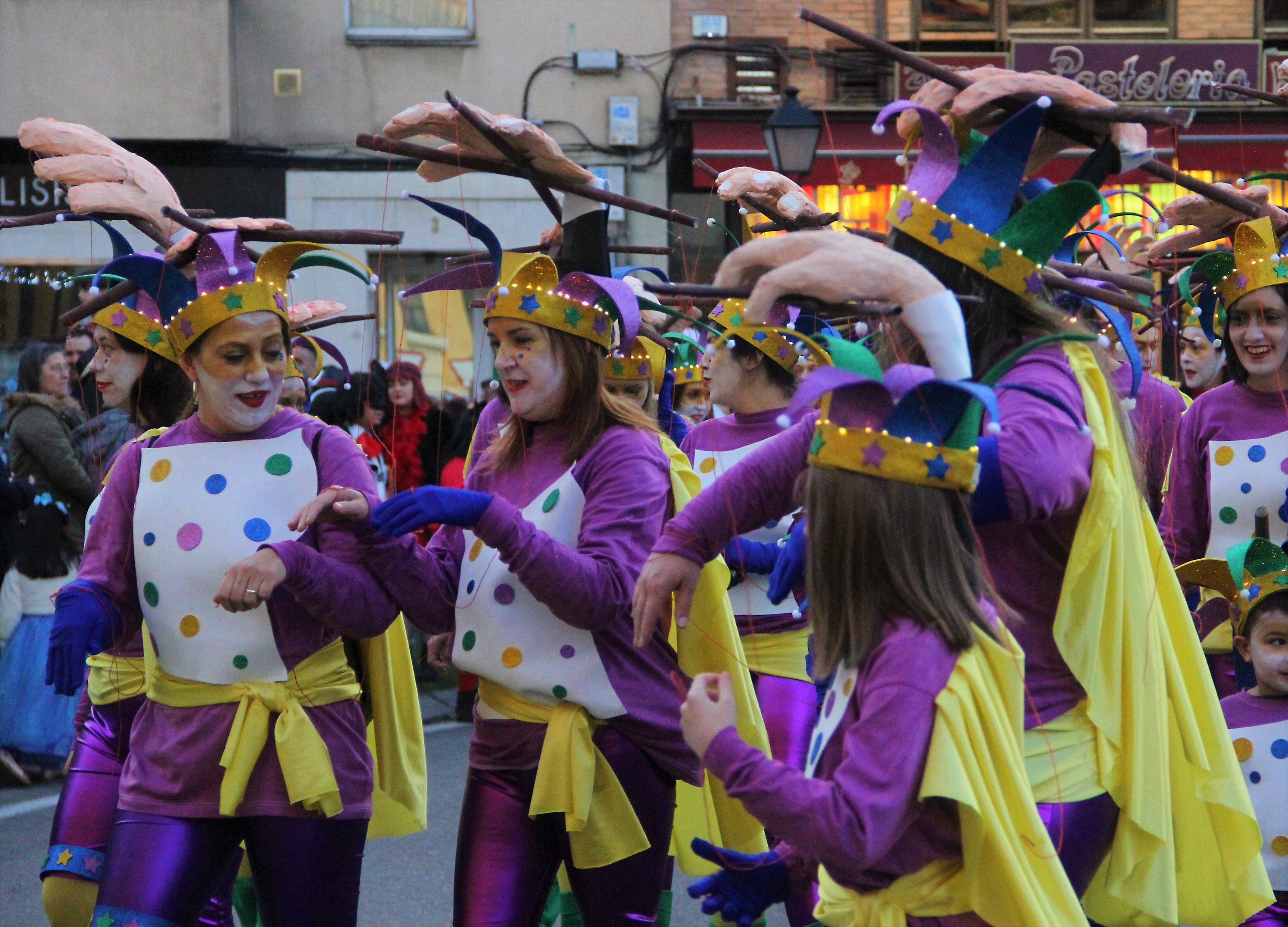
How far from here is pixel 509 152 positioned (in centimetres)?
377

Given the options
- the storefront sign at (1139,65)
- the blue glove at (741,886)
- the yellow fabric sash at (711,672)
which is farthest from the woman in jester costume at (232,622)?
the storefront sign at (1139,65)

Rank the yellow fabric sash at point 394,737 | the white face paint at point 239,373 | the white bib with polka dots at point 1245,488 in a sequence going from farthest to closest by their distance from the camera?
1. the white bib with polka dots at point 1245,488
2. the yellow fabric sash at point 394,737
3. the white face paint at point 239,373

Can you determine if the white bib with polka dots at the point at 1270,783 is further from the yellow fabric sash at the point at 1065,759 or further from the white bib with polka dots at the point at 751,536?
the yellow fabric sash at the point at 1065,759

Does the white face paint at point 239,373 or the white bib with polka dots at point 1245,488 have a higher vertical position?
the white face paint at point 239,373

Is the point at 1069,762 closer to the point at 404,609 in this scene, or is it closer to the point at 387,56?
the point at 404,609

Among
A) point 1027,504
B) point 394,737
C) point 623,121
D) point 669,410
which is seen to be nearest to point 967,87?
point 1027,504

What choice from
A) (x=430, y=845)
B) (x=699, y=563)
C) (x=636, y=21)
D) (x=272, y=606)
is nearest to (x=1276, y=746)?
(x=699, y=563)

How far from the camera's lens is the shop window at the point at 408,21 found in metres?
15.0

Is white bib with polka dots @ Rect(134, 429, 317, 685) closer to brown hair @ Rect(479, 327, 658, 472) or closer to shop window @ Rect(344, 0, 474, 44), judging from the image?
brown hair @ Rect(479, 327, 658, 472)

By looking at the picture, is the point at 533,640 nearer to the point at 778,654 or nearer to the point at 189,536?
the point at 189,536

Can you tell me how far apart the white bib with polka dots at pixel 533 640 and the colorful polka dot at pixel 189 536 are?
0.59m

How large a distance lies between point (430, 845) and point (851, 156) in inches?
375

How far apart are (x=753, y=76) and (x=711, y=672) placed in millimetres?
12328

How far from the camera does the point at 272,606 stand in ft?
11.5
